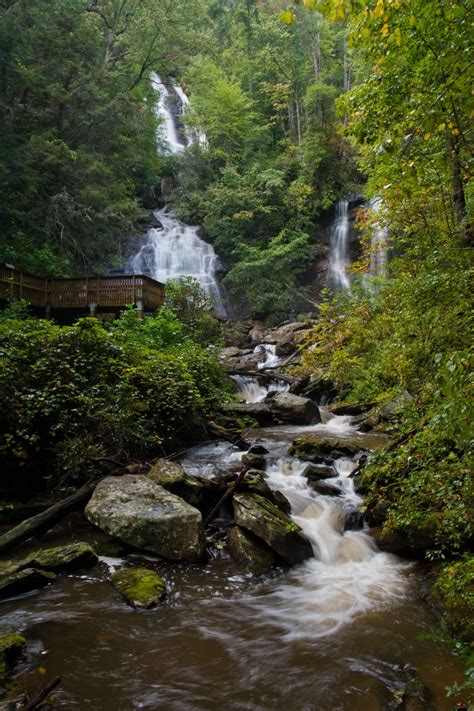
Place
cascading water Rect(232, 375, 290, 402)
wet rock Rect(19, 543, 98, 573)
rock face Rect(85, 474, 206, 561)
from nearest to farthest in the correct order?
wet rock Rect(19, 543, 98, 573)
rock face Rect(85, 474, 206, 561)
cascading water Rect(232, 375, 290, 402)

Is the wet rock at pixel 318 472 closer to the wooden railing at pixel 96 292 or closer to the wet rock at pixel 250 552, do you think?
the wet rock at pixel 250 552

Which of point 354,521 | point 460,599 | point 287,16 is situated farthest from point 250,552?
point 287,16

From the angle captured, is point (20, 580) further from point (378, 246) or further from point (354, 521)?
point (378, 246)

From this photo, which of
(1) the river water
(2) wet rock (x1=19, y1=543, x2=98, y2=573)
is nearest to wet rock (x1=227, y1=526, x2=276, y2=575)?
(1) the river water

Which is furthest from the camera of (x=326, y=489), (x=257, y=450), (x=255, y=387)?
(x=255, y=387)

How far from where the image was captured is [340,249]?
26.9 metres

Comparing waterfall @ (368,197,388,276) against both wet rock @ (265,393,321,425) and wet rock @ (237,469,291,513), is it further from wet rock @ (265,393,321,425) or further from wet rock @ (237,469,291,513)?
wet rock @ (237,469,291,513)

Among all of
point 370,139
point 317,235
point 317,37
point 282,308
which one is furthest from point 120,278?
point 317,37

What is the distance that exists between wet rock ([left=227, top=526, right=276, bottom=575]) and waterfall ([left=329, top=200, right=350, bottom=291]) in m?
21.3

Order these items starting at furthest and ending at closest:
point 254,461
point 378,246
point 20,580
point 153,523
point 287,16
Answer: point 378,246, point 254,461, point 153,523, point 20,580, point 287,16

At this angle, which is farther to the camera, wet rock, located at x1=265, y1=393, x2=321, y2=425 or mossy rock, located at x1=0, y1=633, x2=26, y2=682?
wet rock, located at x1=265, y1=393, x2=321, y2=425

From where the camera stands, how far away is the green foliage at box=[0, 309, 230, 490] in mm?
6723

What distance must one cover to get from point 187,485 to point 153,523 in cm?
116

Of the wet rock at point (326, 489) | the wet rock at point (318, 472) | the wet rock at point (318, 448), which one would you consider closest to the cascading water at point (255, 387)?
the wet rock at point (318, 448)
